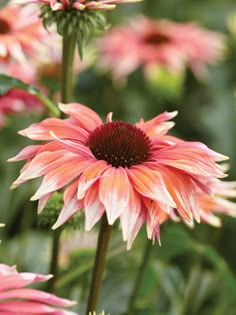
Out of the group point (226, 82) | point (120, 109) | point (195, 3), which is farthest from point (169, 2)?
point (120, 109)

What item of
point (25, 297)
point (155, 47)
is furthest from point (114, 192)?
point (155, 47)

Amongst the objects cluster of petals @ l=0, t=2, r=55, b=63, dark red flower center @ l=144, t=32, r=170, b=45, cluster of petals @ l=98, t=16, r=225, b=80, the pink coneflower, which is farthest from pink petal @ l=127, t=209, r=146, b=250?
dark red flower center @ l=144, t=32, r=170, b=45

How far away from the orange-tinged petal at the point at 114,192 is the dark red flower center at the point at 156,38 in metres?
1.02

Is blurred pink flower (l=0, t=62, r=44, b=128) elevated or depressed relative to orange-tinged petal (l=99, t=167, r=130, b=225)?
depressed

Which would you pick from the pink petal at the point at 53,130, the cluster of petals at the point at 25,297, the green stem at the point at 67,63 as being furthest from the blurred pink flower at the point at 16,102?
the cluster of petals at the point at 25,297

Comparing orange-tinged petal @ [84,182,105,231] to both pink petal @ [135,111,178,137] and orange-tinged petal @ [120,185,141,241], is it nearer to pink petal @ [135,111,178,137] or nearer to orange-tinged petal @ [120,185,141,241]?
A: orange-tinged petal @ [120,185,141,241]

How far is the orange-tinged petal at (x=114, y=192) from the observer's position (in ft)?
2.08

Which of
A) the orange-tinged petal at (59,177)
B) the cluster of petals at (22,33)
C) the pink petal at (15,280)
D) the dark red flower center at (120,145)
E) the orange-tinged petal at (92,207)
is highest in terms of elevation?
the cluster of petals at (22,33)

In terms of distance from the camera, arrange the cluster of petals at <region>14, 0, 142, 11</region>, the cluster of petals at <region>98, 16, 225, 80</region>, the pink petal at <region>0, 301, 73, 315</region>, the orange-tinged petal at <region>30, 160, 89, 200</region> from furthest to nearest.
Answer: the cluster of petals at <region>98, 16, 225, 80</region>, the cluster of petals at <region>14, 0, 142, 11</region>, the orange-tinged petal at <region>30, 160, 89, 200</region>, the pink petal at <region>0, 301, 73, 315</region>

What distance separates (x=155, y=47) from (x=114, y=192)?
103 cm

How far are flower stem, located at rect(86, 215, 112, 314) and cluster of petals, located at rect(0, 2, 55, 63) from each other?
1.32ft

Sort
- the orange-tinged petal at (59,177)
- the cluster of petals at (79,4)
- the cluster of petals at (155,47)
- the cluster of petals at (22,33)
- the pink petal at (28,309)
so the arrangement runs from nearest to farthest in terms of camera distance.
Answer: the pink petal at (28,309), the orange-tinged petal at (59,177), the cluster of petals at (79,4), the cluster of petals at (22,33), the cluster of petals at (155,47)

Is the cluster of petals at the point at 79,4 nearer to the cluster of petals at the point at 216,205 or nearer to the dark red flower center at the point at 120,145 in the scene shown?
the dark red flower center at the point at 120,145

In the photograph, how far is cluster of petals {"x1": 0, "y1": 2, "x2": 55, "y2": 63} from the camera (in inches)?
40.9
